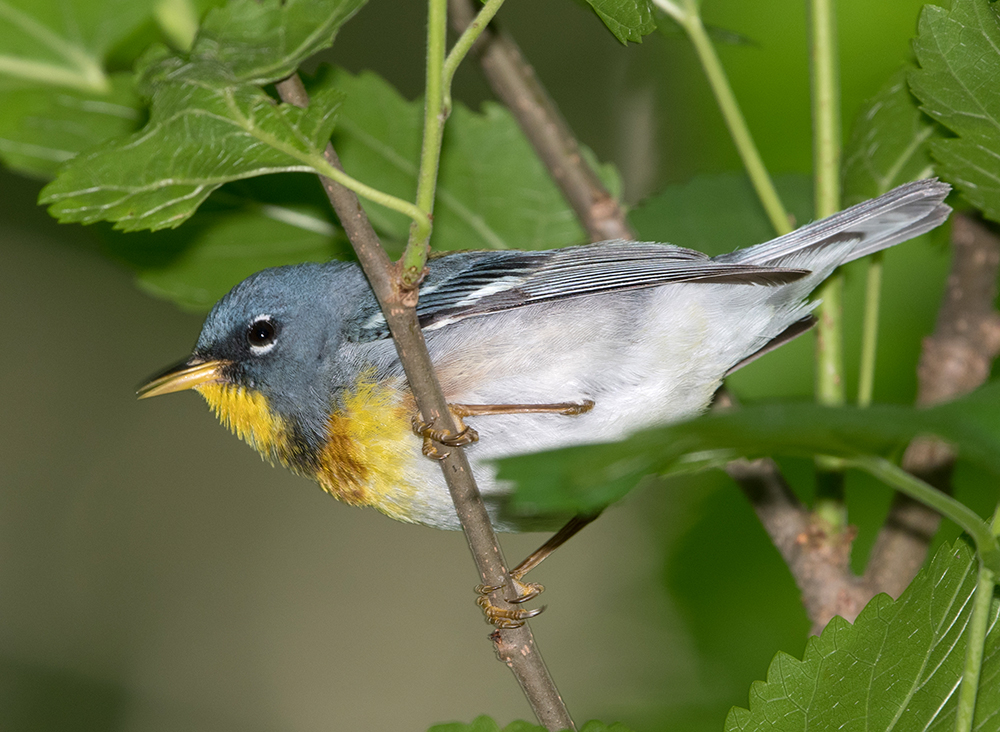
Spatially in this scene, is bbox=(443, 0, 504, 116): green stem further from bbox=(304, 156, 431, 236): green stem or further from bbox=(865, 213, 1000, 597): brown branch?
bbox=(865, 213, 1000, 597): brown branch

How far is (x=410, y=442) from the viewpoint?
6.56 ft

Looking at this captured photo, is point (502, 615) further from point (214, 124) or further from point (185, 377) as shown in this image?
point (214, 124)

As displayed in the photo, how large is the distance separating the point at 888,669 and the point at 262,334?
1.64 metres

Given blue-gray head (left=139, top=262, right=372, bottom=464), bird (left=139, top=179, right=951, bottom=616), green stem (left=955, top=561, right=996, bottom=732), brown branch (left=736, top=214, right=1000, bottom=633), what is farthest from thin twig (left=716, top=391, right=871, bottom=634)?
blue-gray head (left=139, top=262, right=372, bottom=464)

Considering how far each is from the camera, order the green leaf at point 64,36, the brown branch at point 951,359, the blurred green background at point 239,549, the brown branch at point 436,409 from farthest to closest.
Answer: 1. the blurred green background at point 239,549
2. the brown branch at point 951,359
3. the green leaf at point 64,36
4. the brown branch at point 436,409

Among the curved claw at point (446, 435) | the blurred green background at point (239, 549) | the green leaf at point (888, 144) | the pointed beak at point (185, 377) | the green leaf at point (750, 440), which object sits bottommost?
the green leaf at point (750, 440)

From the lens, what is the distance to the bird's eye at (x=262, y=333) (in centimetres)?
231

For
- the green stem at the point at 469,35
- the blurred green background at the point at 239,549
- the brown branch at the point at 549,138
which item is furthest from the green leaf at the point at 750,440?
the blurred green background at the point at 239,549

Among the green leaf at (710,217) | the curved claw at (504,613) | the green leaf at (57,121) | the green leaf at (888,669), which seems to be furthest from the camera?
the green leaf at (710,217)

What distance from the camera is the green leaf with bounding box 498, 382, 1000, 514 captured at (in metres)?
0.74

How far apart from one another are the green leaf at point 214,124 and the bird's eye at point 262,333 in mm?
984

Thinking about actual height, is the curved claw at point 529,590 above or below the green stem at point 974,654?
above

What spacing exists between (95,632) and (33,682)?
58 centimetres

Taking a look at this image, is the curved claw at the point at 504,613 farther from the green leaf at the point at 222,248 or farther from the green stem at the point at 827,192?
the green leaf at the point at 222,248
